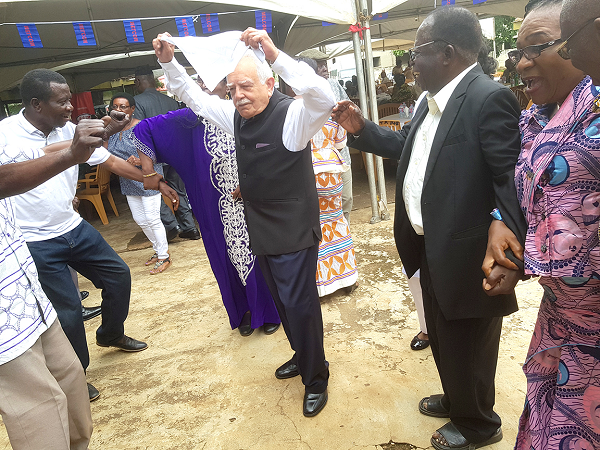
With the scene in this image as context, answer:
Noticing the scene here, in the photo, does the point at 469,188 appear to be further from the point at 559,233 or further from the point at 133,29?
the point at 133,29

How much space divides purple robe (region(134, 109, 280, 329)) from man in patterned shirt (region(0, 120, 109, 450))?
1.34 metres

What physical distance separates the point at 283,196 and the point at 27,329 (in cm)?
127

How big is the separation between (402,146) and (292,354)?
66.4 inches

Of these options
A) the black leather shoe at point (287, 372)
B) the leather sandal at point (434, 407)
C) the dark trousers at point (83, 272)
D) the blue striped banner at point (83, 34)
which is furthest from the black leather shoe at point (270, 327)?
the blue striped banner at point (83, 34)

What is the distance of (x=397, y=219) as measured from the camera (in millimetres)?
2023

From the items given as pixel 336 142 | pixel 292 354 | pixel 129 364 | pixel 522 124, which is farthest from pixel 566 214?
pixel 129 364

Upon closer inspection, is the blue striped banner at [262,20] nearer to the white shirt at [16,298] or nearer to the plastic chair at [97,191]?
the plastic chair at [97,191]

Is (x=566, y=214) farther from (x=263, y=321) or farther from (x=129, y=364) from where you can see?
(x=129, y=364)

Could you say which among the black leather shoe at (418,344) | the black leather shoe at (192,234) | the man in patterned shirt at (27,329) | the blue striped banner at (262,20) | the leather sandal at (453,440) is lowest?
the black leather shoe at (192,234)

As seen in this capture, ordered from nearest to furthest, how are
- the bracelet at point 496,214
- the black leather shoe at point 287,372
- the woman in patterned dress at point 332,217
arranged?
the bracelet at point 496,214 → the black leather shoe at point 287,372 → the woman in patterned dress at point 332,217

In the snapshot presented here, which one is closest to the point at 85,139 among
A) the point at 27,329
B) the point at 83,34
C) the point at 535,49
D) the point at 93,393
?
the point at 27,329

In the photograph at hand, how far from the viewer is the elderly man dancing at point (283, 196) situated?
2221 millimetres

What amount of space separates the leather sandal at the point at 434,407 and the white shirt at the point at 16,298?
183cm

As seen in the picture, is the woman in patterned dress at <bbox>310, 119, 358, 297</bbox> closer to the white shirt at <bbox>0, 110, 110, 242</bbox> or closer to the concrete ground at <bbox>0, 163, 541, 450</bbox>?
the concrete ground at <bbox>0, 163, 541, 450</bbox>
